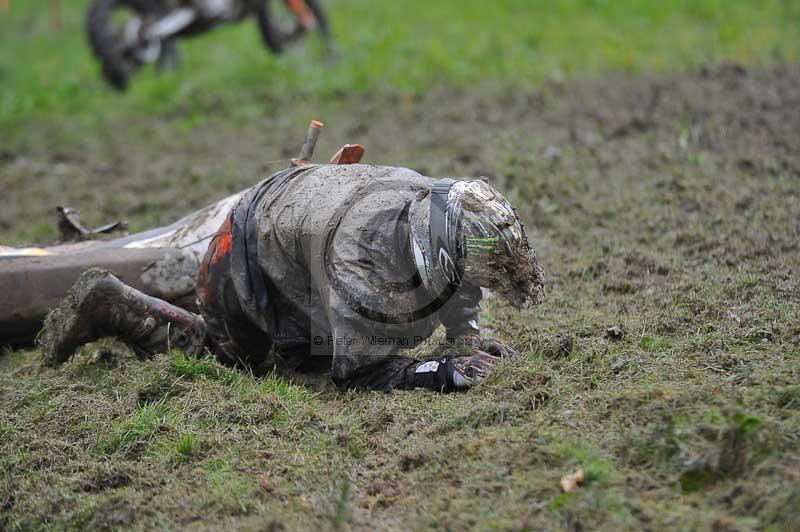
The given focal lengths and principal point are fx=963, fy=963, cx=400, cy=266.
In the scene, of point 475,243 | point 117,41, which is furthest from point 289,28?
point 475,243

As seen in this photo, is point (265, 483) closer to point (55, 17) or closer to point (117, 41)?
point (117, 41)

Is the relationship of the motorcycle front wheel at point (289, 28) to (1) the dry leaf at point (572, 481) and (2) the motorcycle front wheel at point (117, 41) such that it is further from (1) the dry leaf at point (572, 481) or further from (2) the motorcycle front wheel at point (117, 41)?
(1) the dry leaf at point (572, 481)

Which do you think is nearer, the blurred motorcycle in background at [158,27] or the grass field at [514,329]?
the grass field at [514,329]

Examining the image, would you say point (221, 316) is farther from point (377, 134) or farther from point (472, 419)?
point (377, 134)

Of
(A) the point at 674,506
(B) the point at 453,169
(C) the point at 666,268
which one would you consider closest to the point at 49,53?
(B) the point at 453,169

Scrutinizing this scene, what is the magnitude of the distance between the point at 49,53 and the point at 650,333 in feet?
46.7

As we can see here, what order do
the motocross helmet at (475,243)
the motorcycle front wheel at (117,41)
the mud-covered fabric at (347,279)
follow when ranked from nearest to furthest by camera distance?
the motocross helmet at (475,243) < the mud-covered fabric at (347,279) < the motorcycle front wheel at (117,41)

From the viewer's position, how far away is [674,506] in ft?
9.12

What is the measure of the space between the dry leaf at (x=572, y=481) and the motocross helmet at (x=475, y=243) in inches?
37.9

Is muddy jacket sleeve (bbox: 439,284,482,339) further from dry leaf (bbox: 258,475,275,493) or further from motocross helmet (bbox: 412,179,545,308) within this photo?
dry leaf (bbox: 258,475,275,493)

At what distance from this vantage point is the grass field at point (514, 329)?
118 inches

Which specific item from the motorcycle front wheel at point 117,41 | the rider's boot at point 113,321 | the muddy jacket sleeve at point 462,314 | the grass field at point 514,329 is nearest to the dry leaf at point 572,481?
the grass field at point 514,329

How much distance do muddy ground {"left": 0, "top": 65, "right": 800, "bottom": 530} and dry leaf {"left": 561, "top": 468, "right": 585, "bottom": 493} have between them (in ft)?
0.10

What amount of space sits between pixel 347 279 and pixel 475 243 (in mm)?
505
